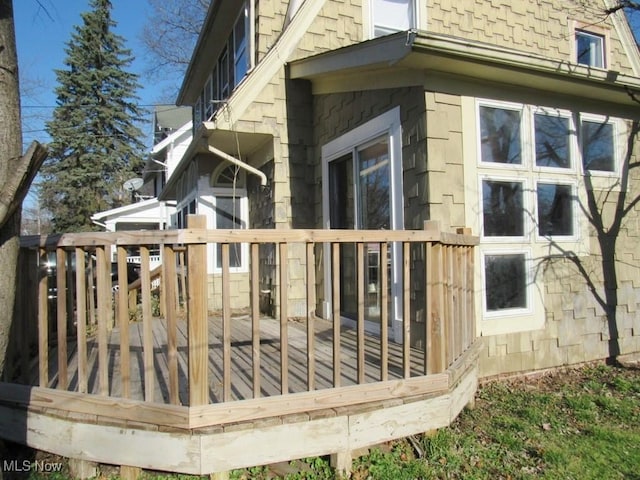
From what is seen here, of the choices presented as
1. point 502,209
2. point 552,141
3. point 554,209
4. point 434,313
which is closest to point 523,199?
point 502,209

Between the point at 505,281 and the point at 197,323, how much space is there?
10.6ft

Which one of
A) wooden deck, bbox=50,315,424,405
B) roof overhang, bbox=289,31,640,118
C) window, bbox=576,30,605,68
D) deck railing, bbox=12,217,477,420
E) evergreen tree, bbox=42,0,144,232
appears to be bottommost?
wooden deck, bbox=50,315,424,405

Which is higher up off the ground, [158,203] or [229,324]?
[158,203]

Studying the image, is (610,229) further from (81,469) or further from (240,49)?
(240,49)

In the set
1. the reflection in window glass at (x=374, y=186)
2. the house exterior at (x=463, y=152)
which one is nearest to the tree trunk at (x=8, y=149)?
the house exterior at (x=463, y=152)

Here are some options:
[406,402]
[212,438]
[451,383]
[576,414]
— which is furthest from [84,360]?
[576,414]

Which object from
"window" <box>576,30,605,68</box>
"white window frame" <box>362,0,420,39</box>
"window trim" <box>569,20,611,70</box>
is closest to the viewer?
"white window frame" <box>362,0,420,39</box>

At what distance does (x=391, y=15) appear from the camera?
6.75 metres

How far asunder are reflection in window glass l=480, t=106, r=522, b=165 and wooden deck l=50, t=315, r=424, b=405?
212 cm

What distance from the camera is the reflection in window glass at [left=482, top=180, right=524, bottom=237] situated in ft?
14.2

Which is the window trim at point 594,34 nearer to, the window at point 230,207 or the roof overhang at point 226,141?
the roof overhang at point 226,141

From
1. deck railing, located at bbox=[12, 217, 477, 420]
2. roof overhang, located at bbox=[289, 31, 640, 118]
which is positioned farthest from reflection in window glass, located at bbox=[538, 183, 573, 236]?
deck railing, located at bbox=[12, 217, 477, 420]

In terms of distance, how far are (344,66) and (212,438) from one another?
4.02 metres

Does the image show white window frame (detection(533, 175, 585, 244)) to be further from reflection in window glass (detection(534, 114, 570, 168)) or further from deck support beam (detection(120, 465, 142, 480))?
deck support beam (detection(120, 465, 142, 480))
